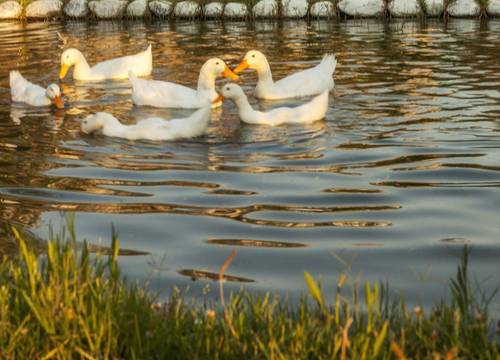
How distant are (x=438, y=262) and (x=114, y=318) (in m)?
2.69

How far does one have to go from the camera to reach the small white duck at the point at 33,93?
12336 millimetres

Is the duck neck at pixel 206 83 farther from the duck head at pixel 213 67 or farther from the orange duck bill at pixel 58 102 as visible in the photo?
the orange duck bill at pixel 58 102

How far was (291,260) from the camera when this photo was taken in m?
6.17

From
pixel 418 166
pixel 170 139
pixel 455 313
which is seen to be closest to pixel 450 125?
pixel 418 166

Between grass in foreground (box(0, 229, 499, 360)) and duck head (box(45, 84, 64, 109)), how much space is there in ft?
27.4

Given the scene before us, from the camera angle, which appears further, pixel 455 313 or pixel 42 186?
pixel 42 186

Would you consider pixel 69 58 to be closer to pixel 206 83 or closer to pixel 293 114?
pixel 206 83

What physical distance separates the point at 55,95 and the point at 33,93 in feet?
2.30

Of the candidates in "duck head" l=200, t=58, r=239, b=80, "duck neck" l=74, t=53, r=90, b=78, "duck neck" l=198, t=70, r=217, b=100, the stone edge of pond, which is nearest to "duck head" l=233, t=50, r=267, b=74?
"duck head" l=200, t=58, r=239, b=80

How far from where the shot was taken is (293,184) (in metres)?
8.17

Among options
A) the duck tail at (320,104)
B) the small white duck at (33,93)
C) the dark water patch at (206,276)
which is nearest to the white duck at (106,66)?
the small white duck at (33,93)

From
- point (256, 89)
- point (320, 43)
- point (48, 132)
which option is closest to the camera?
point (48, 132)

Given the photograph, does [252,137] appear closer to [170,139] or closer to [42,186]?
[170,139]

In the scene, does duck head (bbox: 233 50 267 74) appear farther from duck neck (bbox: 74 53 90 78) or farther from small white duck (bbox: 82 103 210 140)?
duck neck (bbox: 74 53 90 78)
